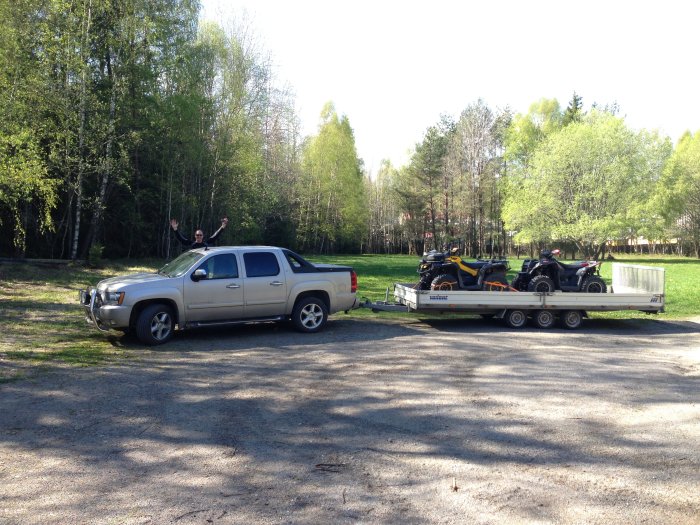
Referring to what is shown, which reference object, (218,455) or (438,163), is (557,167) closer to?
(438,163)

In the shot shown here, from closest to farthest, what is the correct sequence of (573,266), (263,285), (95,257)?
(263,285) → (573,266) → (95,257)

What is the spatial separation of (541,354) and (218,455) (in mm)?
6386

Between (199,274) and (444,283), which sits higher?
(199,274)

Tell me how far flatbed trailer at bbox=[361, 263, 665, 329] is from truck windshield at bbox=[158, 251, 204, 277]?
3924mm

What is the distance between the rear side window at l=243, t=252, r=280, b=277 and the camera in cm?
1097

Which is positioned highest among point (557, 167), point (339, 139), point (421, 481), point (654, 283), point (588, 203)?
point (339, 139)

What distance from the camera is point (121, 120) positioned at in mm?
24922

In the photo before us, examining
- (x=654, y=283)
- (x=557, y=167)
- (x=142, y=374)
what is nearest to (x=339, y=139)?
(x=557, y=167)

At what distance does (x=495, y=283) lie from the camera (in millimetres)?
12828

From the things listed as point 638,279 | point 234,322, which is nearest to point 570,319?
point 638,279

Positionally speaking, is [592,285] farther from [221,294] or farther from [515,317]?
[221,294]

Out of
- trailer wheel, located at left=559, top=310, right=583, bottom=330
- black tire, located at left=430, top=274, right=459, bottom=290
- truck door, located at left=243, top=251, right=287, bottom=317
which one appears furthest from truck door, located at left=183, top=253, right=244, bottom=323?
trailer wheel, located at left=559, top=310, right=583, bottom=330

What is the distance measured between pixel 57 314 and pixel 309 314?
20.4 ft

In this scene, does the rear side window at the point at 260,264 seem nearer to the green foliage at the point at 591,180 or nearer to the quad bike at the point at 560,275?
the quad bike at the point at 560,275
